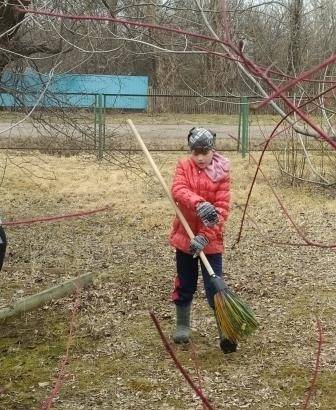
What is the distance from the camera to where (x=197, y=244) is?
3883 mm

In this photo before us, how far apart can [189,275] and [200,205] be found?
1.69 feet

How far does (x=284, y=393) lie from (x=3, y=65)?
398 cm

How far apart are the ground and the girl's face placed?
728mm

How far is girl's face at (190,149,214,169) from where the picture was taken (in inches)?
159

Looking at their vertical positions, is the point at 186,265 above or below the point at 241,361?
above

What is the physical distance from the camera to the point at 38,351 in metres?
4.27

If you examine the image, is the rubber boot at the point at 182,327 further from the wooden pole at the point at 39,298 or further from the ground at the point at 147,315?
the wooden pole at the point at 39,298

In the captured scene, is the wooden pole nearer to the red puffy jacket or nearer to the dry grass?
the dry grass

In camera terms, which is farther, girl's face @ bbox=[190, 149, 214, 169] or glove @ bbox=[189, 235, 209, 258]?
girl's face @ bbox=[190, 149, 214, 169]

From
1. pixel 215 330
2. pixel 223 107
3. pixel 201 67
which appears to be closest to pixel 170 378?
pixel 215 330

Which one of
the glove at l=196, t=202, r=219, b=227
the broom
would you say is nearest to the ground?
the broom

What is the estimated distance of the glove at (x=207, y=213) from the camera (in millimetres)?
3881

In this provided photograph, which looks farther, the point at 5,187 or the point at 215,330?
the point at 5,187

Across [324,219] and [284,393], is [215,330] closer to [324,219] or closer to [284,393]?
[284,393]
